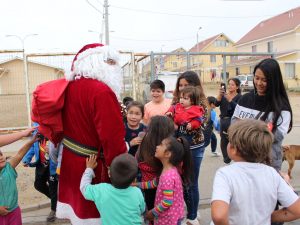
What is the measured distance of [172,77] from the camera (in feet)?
21.0

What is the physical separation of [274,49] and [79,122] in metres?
32.4

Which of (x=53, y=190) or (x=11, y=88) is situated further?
(x=11, y=88)

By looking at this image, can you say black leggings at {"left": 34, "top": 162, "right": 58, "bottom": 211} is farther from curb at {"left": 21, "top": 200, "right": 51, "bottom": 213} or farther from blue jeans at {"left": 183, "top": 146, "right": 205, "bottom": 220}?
blue jeans at {"left": 183, "top": 146, "right": 205, "bottom": 220}

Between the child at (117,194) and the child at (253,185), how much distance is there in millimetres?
686

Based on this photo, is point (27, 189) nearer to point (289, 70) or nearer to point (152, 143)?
point (152, 143)

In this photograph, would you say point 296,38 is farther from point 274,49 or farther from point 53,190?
point 53,190

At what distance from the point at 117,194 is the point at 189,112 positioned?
4.29 ft

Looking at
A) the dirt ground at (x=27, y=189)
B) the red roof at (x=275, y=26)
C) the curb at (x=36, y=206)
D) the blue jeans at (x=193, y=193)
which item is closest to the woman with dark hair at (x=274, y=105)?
the blue jeans at (x=193, y=193)

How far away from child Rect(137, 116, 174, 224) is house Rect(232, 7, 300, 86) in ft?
75.9

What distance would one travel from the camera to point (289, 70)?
26875 mm

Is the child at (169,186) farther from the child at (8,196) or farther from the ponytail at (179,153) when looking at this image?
the child at (8,196)

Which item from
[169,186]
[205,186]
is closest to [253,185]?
[169,186]

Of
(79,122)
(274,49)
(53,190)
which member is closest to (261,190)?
(79,122)

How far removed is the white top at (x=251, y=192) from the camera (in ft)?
4.78
